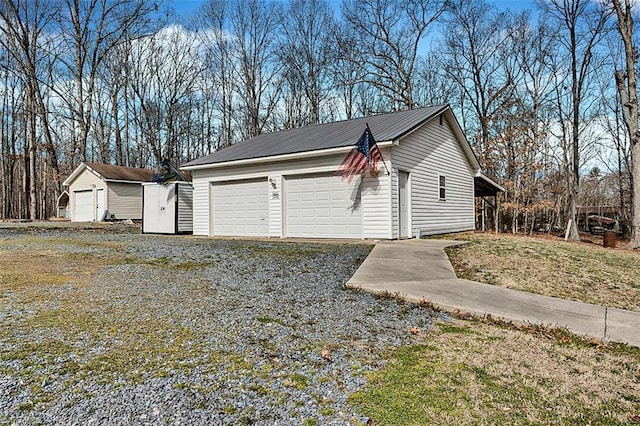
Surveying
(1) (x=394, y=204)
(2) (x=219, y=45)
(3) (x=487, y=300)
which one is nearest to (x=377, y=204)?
(1) (x=394, y=204)

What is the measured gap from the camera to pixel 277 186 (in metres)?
12.7

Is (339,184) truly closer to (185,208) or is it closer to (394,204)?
(394,204)

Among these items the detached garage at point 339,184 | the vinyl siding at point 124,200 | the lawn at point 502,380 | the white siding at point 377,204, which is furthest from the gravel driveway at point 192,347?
the vinyl siding at point 124,200

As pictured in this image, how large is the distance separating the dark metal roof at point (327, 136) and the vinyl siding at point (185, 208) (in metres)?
1.26

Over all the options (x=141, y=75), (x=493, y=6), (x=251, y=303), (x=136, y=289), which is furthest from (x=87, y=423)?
(x=141, y=75)

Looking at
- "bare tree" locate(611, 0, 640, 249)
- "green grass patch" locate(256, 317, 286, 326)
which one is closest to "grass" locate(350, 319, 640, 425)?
"green grass patch" locate(256, 317, 286, 326)

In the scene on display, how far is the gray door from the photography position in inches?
446

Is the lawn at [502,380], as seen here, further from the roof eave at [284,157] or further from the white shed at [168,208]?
the white shed at [168,208]

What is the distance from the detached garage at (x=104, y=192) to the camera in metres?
23.7

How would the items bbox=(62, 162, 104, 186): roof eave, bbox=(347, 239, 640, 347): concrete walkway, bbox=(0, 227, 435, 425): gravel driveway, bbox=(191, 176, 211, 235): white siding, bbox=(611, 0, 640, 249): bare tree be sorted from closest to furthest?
bbox=(0, 227, 435, 425): gravel driveway → bbox=(347, 239, 640, 347): concrete walkway → bbox=(611, 0, 640, 249): bare tree → bbox=(191, 176, 211, 235): white siding → bbox=(62, 162, 104, 186): roof eave

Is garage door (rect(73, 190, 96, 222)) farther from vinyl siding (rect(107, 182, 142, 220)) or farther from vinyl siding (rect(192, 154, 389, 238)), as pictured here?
vinyl siding (rect(192, 154, 389, 238))

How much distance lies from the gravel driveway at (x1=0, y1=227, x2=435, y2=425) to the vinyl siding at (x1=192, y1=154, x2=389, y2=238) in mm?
5034

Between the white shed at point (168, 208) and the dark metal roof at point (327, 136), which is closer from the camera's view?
the dark metal roof at point (327, 136)

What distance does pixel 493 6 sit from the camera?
2495 cm
